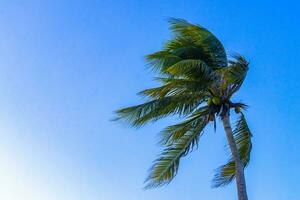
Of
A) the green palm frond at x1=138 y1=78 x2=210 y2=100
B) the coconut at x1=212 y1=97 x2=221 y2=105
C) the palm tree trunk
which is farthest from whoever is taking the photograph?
the green palm frond at x1=138 y1=78 x2=210 y2=100

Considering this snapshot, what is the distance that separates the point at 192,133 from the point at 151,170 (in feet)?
6.09

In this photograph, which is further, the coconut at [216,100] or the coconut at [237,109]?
the coconut at [237,109]

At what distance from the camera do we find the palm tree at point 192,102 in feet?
51.8

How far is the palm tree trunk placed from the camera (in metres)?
14.3

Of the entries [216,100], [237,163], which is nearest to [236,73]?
[216,100]

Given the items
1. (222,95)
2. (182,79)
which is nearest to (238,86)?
(222,95)

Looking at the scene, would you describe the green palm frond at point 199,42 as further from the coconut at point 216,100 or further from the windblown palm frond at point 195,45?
the coconut at point 216,100

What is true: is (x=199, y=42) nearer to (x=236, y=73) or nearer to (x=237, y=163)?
(x=236, y=73)

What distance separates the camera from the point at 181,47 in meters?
16.9

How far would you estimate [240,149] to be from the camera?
1670 cm

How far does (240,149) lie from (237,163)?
1.85 meters

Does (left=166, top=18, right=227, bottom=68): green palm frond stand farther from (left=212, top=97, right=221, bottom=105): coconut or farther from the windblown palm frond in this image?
(left=212, top=97, right=221, bottom=105): coconut

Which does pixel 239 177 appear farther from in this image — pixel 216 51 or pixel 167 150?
pixel 216 51

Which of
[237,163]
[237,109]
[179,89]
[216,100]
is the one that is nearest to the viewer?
[237,163]
